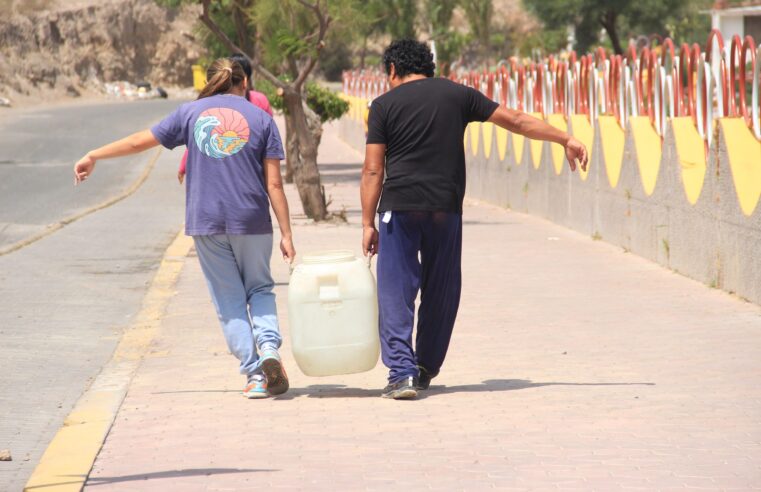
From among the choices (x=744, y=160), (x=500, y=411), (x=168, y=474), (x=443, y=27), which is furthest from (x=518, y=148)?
(x=443, y=27)

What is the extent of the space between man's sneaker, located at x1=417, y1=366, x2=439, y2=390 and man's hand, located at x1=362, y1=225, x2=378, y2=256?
24.2 inches

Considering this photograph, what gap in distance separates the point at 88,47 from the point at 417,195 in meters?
81.8

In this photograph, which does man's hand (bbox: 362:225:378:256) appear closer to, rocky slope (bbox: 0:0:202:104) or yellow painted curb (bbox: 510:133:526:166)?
yellow painted curb (bbox: 510:133:526:166)

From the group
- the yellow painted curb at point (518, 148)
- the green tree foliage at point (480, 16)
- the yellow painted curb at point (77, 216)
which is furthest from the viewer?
→ the green tree foliage at point (480, 16)

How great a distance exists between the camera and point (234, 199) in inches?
264

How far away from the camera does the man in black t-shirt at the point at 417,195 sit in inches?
261

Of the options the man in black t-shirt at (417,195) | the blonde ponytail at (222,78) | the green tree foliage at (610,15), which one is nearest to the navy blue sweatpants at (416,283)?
the man in black t-shirt at (417,195)

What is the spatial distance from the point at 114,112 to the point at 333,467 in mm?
54273

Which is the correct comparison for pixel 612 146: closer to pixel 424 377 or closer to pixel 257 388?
pixel 424 377

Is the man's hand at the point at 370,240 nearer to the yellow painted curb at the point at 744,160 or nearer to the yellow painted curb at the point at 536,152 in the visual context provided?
the yellow painted curb at the point at 744,160

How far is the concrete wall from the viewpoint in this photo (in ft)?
32.3

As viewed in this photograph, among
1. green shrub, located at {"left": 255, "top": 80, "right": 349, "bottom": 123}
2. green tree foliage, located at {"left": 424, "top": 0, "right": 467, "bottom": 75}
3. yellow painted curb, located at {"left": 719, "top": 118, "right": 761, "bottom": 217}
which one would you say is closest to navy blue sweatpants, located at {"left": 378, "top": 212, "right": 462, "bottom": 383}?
yellow painted curb, located at {"left": 719, "top": 118, "right": 761, "bottom": 217}

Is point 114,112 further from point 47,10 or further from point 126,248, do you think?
point 126,248

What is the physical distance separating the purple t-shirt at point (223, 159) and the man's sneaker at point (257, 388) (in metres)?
0.70
